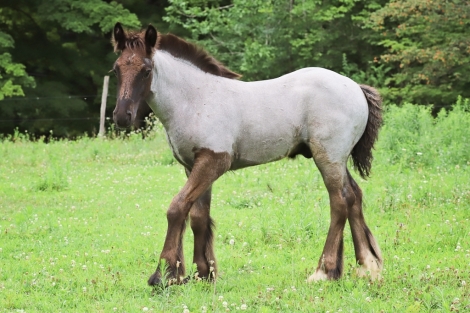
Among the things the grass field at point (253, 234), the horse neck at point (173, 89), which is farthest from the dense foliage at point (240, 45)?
the horse neck at point (173, 89)

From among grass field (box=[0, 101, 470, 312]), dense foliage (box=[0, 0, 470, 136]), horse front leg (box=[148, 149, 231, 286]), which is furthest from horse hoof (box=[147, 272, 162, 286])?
dense foliage (box=[0, 0, 470, 136])

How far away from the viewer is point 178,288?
230 inches

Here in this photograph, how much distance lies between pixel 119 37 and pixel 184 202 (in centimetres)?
148

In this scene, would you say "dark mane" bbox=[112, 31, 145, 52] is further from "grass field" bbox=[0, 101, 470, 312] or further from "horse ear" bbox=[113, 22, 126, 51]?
"grass field" bbox=[0, 101, 470, 312]

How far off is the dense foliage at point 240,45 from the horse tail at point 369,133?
14.3 metres

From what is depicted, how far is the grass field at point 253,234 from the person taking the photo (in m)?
5.66

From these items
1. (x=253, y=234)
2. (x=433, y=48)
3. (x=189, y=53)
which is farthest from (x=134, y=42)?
(x=433, y=48)

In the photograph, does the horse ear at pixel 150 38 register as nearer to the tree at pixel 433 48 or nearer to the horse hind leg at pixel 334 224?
the horse hind leg at pixel 334 224

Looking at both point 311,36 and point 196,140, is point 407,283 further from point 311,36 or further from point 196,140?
point 311,36

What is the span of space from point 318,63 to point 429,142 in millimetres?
14001

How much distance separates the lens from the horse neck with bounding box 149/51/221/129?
5898 millimetres

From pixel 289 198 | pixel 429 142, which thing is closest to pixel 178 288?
pixel 289 198

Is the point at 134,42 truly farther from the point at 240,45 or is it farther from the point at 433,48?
the point at 240,45

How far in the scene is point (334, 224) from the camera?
20.4 ft
